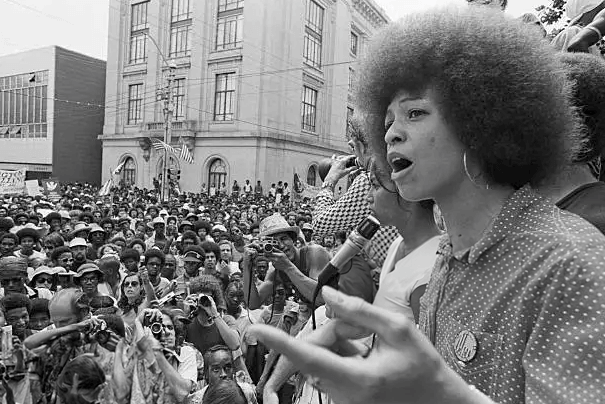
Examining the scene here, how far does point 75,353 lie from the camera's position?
330cm

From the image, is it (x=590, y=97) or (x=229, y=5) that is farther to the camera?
(x=229, y=5)

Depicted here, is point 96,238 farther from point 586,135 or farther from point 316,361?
point 316,361

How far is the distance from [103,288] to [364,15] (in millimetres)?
38741

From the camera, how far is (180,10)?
33750mm

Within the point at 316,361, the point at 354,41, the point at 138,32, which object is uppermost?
the point at 354,41

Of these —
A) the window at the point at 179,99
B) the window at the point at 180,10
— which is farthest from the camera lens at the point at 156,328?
the window at the point at 180,10

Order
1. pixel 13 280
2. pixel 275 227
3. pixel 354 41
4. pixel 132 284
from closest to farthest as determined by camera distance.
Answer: pixel 275 227
pixel 13 280
pixel 132 284
pixel 354 41

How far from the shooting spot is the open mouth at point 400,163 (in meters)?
1.35

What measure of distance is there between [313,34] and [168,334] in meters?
33.3

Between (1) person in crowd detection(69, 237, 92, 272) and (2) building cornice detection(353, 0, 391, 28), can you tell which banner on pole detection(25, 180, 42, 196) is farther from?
(2) building cornice detection(353, 0, 391, 28)

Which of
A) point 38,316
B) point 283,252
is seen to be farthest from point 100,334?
point 38,316

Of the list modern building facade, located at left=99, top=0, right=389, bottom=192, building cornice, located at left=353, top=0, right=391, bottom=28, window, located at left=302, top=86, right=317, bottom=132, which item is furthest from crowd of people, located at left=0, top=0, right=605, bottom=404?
building cornice, located at left=353, top=0, right=391, bottom=28

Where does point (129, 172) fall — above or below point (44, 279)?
above

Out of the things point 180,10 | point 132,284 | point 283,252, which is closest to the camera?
point 283,252
